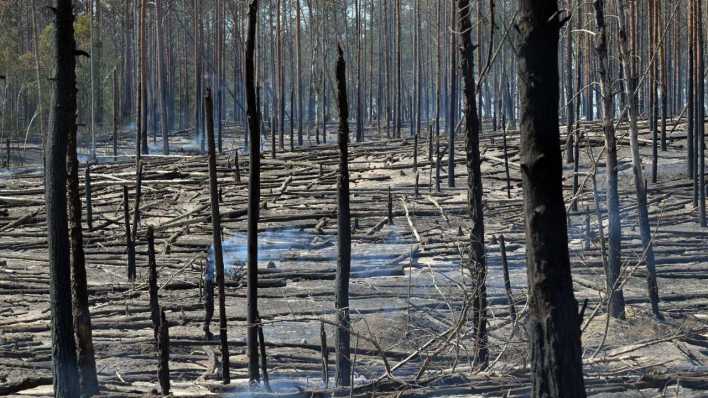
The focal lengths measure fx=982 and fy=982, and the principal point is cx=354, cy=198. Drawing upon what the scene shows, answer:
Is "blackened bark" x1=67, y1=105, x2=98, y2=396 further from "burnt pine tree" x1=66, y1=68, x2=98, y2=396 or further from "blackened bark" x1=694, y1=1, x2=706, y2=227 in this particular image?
"blackened bark" x1=694, y1=1, x2=706, y2=227

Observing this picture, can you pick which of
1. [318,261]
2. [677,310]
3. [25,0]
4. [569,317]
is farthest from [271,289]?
[25,0]

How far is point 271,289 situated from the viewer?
1389cm

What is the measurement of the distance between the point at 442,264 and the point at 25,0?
34.2 m

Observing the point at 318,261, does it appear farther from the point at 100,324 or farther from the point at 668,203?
the point at 668,203

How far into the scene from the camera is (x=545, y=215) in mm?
4777

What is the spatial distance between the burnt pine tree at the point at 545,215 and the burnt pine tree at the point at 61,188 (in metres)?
4.98

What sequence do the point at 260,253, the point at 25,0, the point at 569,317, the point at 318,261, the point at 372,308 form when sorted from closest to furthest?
the point at 569,317 < the point at 372,308 < the point at 318,261 < the point at 260,253 < the point at 25,0

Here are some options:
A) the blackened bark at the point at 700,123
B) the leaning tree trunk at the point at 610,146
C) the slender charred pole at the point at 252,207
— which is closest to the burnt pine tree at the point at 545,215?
the slender charred pole at the point at 252,207

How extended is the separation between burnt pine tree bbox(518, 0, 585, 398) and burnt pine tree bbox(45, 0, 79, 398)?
16.4 ft

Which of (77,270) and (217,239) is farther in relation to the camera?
(77,270)

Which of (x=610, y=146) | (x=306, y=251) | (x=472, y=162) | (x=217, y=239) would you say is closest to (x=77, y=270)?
(x=217, y=239)

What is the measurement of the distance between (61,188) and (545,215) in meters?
5.25

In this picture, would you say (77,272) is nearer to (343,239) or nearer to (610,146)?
(343,239)

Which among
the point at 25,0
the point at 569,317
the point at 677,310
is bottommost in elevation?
the point at 677,310
